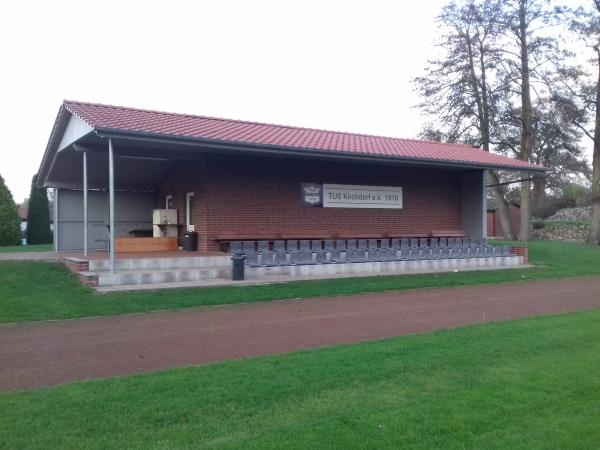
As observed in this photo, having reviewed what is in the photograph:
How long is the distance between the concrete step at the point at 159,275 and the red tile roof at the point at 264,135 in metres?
3.14

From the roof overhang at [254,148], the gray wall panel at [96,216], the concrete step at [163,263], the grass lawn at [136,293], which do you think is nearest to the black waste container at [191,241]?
the concrete step at [163,263]

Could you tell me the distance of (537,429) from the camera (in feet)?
15.1

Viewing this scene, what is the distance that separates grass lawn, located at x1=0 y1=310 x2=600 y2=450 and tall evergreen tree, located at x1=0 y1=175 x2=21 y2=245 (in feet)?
98.1

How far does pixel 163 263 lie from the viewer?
46.9ft

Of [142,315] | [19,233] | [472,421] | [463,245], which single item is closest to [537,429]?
[472,421]

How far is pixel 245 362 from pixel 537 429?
325cm

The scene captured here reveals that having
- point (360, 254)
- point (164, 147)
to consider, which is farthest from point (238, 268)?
point (360, 254)

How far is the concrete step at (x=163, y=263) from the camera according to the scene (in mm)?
13961

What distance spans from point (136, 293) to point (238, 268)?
290 centimetres

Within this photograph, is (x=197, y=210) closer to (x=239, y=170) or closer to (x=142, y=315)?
(x=239, y=170)

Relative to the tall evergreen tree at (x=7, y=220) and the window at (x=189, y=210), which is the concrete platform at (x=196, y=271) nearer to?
the window at (x=189, y=210)

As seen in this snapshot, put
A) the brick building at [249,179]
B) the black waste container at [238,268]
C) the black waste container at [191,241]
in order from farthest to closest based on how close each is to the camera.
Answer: the black waste container at [191,241], the brick building at [249,179], the black waste container at [238,268]

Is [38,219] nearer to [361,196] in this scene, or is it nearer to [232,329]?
[361,196]

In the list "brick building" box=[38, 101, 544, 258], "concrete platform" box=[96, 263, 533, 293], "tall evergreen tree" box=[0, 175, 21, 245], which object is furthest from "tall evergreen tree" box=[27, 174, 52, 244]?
"concrete platform" box=[96, 263, 533, 293]
